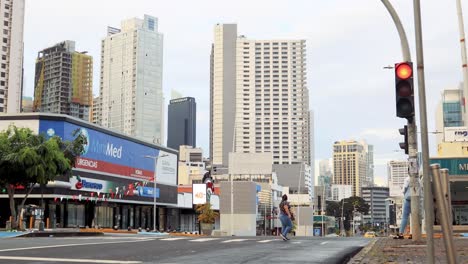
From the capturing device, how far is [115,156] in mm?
58125

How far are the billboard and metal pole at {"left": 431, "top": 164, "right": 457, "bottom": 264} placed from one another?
4517 cm

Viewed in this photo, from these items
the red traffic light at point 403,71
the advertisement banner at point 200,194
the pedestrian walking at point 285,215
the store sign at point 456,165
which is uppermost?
the store sign at point 456,165

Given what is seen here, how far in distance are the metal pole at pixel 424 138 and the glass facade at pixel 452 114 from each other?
116 metres

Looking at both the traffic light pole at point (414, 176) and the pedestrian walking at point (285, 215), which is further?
the pedestrian walking at point (285, 215)

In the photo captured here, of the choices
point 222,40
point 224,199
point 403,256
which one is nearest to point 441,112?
point 224,199

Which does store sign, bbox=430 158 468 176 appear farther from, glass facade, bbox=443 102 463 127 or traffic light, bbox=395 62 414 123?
glass facade, bbox=443 102 463 127

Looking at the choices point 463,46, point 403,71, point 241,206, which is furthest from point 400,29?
point 241,206

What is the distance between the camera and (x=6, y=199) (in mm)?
50156

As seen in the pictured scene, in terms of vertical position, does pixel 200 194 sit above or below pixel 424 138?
above

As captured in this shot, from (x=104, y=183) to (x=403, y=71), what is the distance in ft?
159

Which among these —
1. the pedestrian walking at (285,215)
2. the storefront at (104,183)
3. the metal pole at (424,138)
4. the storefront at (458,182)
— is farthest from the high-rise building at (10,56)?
the metal pole at (424,138)

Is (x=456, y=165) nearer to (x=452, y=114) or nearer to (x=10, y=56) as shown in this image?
(x=452, y=114)

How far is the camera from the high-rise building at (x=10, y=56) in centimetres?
15075

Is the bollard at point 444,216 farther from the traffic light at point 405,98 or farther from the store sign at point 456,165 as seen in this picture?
the store sign at point 456,165
